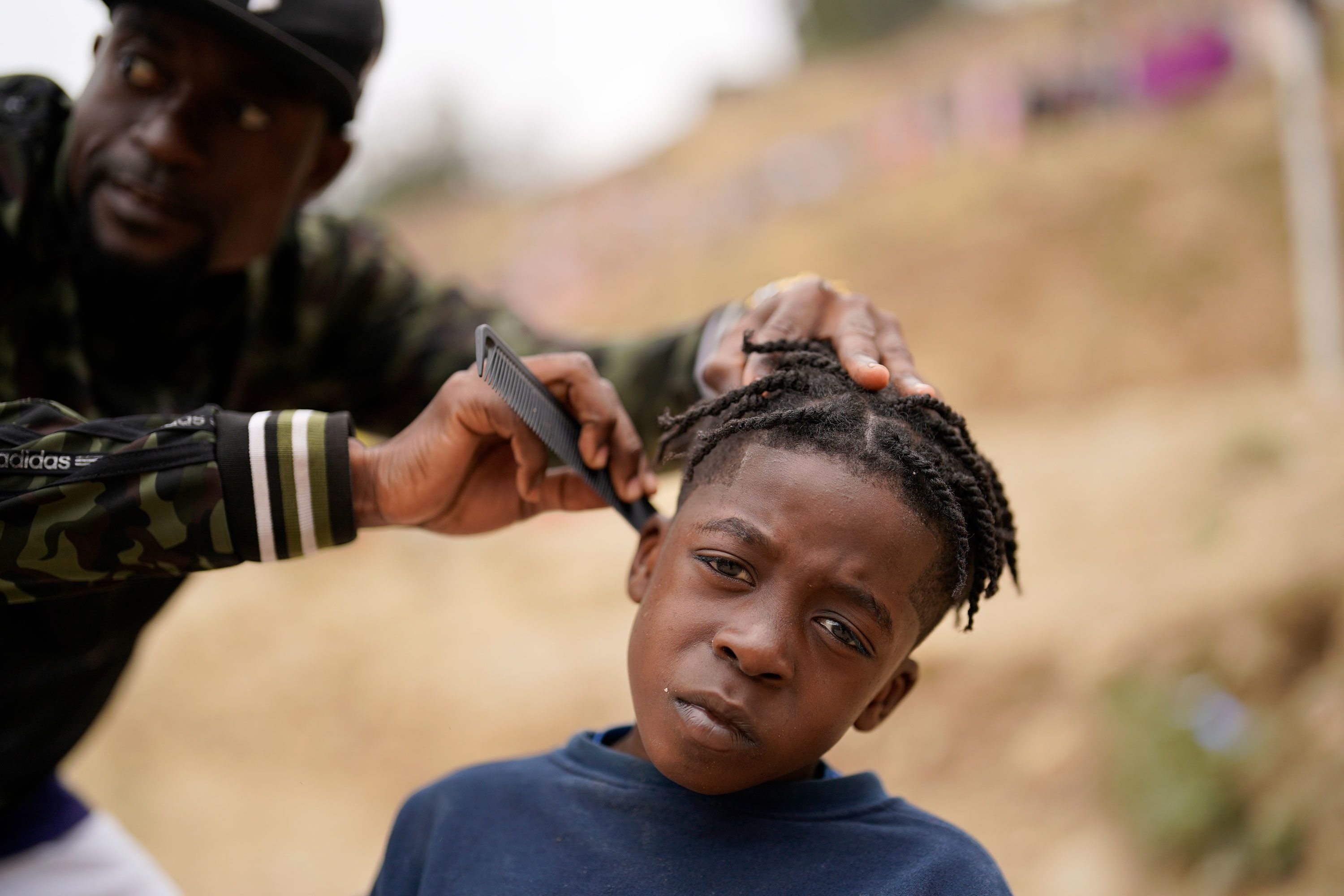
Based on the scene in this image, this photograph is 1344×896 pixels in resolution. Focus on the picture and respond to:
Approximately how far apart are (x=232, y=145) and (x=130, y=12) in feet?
1.05

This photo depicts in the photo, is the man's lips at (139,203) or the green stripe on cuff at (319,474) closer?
the green stripe on cuff at (319,474)

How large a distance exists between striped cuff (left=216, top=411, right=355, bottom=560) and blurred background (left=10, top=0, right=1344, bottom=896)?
2.29 meters

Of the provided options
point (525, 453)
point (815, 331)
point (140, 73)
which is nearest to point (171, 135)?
point (140, 73)

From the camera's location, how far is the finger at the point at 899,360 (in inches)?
70.2

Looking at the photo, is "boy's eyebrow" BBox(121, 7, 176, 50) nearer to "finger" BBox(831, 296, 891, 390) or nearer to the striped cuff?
the striped cuff

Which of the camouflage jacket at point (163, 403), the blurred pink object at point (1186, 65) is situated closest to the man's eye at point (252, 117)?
the camouflage jacket at point (163, 403)

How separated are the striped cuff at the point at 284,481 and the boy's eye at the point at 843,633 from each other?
779mm

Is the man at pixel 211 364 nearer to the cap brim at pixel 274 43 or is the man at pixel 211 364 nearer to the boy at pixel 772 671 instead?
the cap brim at pixel 274 43

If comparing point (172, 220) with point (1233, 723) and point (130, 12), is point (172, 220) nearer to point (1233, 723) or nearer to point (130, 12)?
point (130, 12)

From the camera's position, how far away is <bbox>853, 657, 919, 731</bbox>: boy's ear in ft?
5.79

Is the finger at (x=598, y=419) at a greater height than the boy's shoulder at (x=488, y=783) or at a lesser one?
greater

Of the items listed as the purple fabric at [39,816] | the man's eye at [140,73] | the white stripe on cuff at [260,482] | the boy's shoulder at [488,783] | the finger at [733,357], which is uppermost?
the man's eye at [140,73]

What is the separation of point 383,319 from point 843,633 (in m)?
1.73

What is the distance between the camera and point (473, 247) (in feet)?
95.8
